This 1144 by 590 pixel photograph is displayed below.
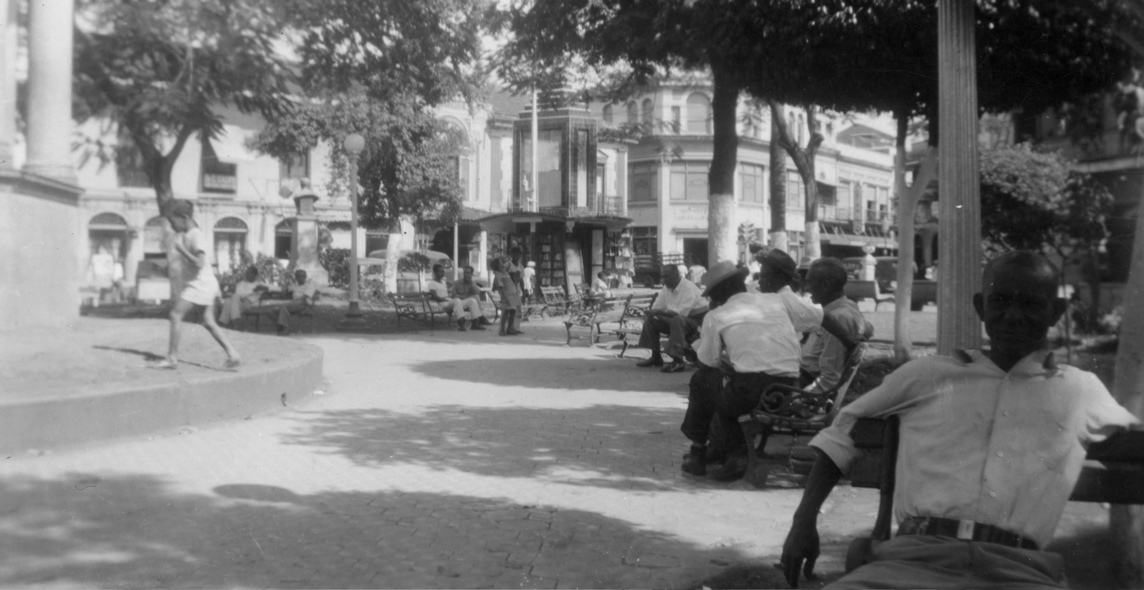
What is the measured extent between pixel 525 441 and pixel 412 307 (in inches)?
447

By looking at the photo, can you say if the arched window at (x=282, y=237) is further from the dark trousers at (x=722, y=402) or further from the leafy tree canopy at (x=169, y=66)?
the dark trousers at (x=722, y=402)

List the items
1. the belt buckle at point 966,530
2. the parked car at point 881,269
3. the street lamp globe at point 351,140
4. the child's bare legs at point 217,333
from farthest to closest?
the parked car at point 881,269 → the child's bare legs at point 217,333 → the street lamp globe at point 351,140 → the belt buckle at point 966,530

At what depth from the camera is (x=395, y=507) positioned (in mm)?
5238

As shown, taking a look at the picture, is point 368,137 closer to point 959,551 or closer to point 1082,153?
point 1082,153

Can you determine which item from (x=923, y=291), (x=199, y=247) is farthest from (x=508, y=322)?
(x=199, y=247)

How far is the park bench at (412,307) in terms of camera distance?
18.3 metres

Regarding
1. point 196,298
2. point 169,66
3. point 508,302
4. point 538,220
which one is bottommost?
point 508,302

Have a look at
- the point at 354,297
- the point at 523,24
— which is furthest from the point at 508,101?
the point at 523,24

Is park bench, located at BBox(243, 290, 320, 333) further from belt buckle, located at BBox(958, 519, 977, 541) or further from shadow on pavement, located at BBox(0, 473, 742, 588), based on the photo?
belt buckle, located at BBox(958, 519, 977, 541)

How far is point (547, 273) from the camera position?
105 ft

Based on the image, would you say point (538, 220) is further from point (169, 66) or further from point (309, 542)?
point (169, 66)

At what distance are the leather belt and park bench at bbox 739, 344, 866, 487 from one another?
122 inches

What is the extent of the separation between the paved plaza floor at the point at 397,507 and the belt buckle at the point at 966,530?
172 cm

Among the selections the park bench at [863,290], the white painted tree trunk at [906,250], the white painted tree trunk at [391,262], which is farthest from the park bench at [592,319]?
the park bench at [863,290]
